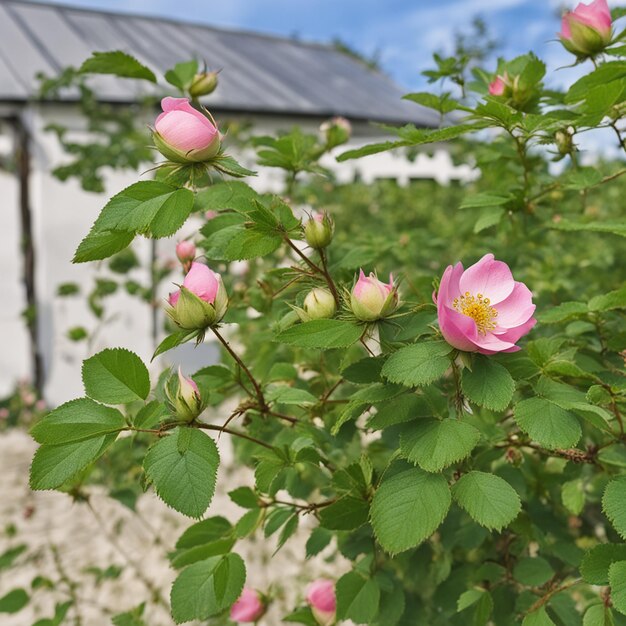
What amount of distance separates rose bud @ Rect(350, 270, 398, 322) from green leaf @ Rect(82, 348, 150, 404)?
0.80ft

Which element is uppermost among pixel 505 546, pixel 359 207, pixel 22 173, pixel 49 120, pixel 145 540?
pixel 49 120

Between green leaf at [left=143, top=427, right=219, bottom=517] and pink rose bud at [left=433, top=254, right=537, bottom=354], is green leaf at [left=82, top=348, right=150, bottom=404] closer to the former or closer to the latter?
green leaf at [left=143, top=427, right=219, bottom=517]

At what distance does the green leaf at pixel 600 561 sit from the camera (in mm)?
678

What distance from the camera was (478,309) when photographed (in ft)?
2.27

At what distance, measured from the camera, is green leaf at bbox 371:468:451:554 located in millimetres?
588

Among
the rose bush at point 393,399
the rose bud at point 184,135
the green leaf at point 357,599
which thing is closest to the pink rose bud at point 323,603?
the rose bush at point 393,399

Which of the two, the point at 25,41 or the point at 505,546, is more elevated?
the point at 25,41

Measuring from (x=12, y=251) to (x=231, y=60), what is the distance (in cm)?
442

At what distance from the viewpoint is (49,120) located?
208 inches

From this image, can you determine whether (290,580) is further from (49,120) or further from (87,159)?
(49,120)

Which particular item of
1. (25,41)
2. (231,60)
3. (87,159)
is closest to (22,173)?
(25,41)

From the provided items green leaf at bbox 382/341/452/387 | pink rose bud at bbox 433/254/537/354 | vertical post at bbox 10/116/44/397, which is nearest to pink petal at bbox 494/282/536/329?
pink rose bud at bbox 433/254/537/354

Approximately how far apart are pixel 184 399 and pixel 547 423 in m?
0.38

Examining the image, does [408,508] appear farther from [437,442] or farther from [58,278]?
[58,278]
